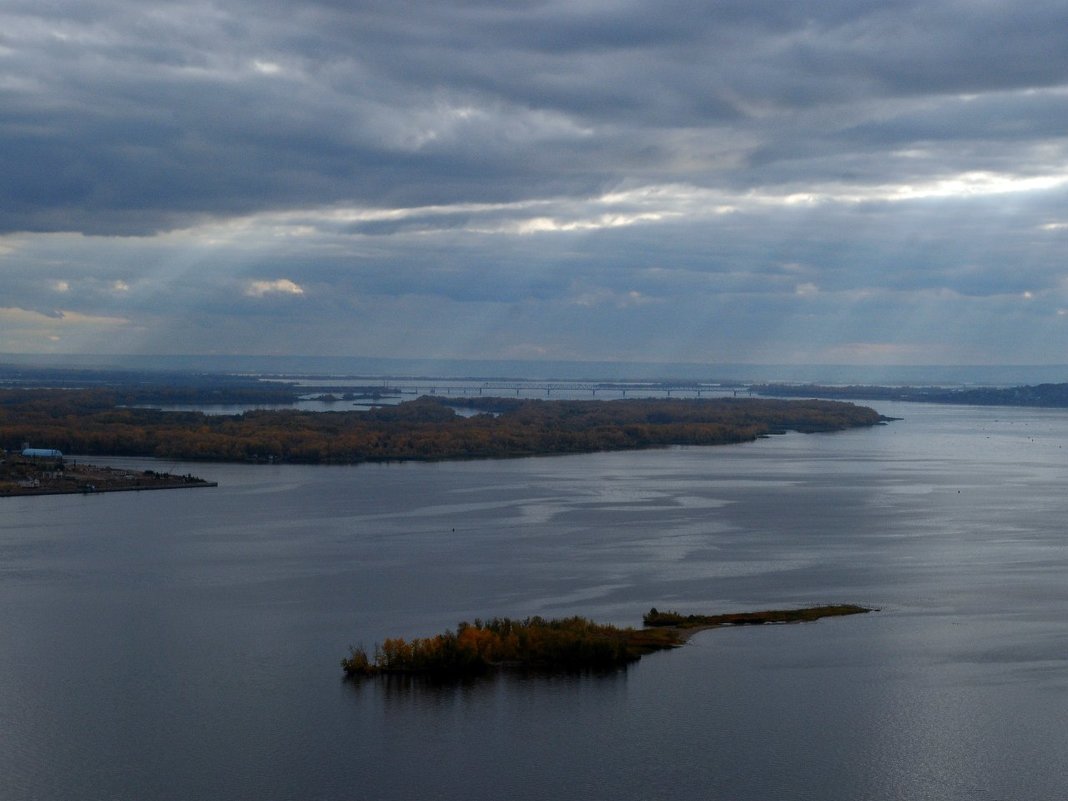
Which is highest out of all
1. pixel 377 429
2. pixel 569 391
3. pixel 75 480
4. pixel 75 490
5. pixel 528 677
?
pixel 569 391

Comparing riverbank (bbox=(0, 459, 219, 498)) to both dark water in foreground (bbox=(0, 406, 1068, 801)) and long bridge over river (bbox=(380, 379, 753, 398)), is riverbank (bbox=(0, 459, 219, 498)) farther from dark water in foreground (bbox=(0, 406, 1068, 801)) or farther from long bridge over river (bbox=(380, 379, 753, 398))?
long bridge over river (bbox=(380, 379, 753, 398))

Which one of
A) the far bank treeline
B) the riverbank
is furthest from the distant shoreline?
the far bank treeline

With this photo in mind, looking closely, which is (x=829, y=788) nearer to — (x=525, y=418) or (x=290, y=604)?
(x=290, y=604)

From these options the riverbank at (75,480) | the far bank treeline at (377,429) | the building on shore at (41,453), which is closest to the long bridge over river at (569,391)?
the far bank treeline at (377,429)

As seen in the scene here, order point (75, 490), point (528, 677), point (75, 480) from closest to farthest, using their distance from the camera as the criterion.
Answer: point (528, 677) < point (75, 490) < point (75, 480)

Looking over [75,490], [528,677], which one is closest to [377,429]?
[75,490]

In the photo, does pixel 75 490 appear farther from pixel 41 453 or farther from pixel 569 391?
pixel 569 391
